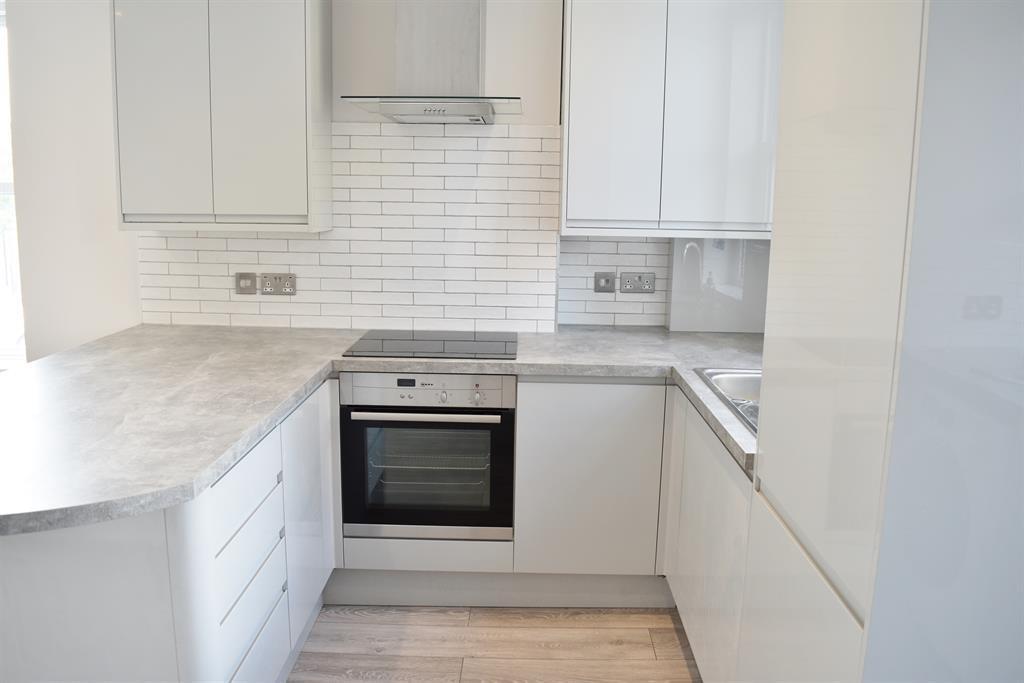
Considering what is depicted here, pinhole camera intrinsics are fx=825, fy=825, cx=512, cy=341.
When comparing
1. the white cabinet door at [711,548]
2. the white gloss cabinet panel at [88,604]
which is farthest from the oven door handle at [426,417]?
the white gloss cabinet panel at [88,604]

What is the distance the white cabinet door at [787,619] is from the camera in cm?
127

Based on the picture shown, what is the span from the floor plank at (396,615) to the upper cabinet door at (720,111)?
162 centimetres

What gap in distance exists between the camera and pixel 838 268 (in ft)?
4.17

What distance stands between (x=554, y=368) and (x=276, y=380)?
913mm

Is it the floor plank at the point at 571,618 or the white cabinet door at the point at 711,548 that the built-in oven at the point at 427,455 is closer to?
the floor plank at the point at 571,618

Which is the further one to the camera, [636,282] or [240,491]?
[636,282]

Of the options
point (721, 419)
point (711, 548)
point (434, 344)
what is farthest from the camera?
point (434, 344)

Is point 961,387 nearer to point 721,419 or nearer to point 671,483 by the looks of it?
point 721,419

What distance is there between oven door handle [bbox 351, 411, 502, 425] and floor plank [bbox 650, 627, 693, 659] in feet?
3.06

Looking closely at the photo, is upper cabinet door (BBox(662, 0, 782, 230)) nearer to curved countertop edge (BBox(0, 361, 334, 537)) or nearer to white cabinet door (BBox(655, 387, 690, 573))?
white cabinet door (BBox(655, 387, 690, 573))

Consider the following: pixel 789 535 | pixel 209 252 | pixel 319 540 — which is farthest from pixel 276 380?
pixel 789 535

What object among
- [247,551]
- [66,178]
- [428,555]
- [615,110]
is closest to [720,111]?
[615,110]

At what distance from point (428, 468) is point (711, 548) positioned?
3.53 ft

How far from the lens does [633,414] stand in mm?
2848
